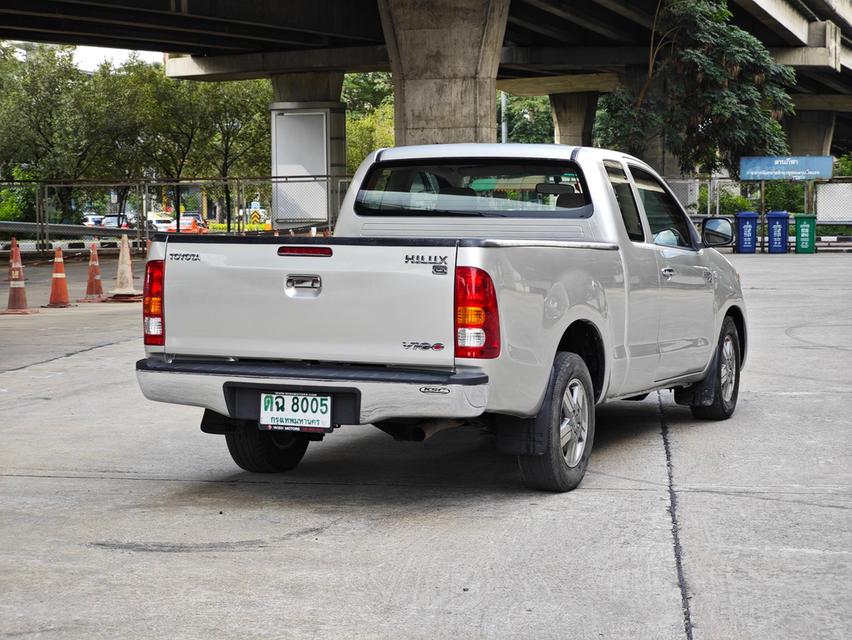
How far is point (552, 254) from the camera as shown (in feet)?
21.7

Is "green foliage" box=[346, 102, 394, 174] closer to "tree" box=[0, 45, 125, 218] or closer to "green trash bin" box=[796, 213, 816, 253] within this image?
"tree" box=[0, 45, 125, 218]

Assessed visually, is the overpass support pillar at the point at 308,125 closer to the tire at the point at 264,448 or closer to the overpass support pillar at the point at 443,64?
the overpass support pillar at the point at 443,64

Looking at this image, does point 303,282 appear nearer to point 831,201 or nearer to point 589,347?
point 589,347

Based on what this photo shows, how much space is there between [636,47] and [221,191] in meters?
36.0

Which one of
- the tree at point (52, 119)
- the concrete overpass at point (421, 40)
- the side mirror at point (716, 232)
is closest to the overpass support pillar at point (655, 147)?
the concrete overpass at point (421, 40)

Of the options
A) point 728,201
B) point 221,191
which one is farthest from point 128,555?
point 221,191

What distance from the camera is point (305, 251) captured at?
6.36 meters

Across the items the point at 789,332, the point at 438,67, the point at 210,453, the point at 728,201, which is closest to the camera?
the point at 210,453

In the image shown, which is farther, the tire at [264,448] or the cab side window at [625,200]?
the cab side window at [625,200]

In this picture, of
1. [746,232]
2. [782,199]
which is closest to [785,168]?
[746,232]

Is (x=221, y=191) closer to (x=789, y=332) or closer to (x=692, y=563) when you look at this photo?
(x=789, y=332)

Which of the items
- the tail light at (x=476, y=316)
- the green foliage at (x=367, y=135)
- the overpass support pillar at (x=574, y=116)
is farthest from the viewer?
the green foliage at (x=367, y=135)

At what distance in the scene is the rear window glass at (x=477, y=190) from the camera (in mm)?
7762

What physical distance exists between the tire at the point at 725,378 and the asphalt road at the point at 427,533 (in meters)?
0.12
